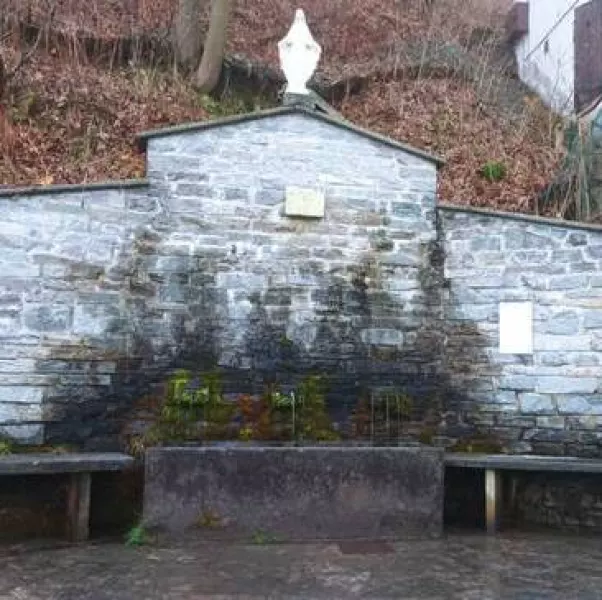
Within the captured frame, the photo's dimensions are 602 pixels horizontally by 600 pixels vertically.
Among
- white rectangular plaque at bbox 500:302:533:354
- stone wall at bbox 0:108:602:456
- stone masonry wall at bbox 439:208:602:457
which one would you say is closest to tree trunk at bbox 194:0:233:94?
stone wall at bbox 0:108:602:456

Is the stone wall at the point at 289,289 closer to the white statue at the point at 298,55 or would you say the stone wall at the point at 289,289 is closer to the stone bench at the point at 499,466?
the stone bench at the point at 499,466

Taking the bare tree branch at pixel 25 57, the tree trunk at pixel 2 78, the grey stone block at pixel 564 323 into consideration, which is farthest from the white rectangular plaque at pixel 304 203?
the bare tree branch at pixel 25 57

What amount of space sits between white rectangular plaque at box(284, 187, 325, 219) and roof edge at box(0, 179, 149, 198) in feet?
3.95

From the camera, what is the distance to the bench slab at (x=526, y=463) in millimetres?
5559

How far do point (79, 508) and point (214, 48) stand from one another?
689cm

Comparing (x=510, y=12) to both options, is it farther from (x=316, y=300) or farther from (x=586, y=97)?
(x=316, y=300)

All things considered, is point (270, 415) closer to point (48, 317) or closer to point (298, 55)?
point (48, 317)

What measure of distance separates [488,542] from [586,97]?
272 inches

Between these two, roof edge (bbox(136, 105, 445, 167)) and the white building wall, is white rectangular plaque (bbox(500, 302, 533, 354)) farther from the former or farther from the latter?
the white building wall

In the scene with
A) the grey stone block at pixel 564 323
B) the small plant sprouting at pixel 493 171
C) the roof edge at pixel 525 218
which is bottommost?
the grey stone block at pixel 564 323

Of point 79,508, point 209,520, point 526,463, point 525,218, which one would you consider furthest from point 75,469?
point 525,218

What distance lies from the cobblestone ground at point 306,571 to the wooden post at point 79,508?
24 centimetres

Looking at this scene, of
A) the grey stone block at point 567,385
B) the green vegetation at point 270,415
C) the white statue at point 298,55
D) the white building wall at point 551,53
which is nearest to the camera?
the green vegetation at point 270,415

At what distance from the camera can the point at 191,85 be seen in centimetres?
1040
